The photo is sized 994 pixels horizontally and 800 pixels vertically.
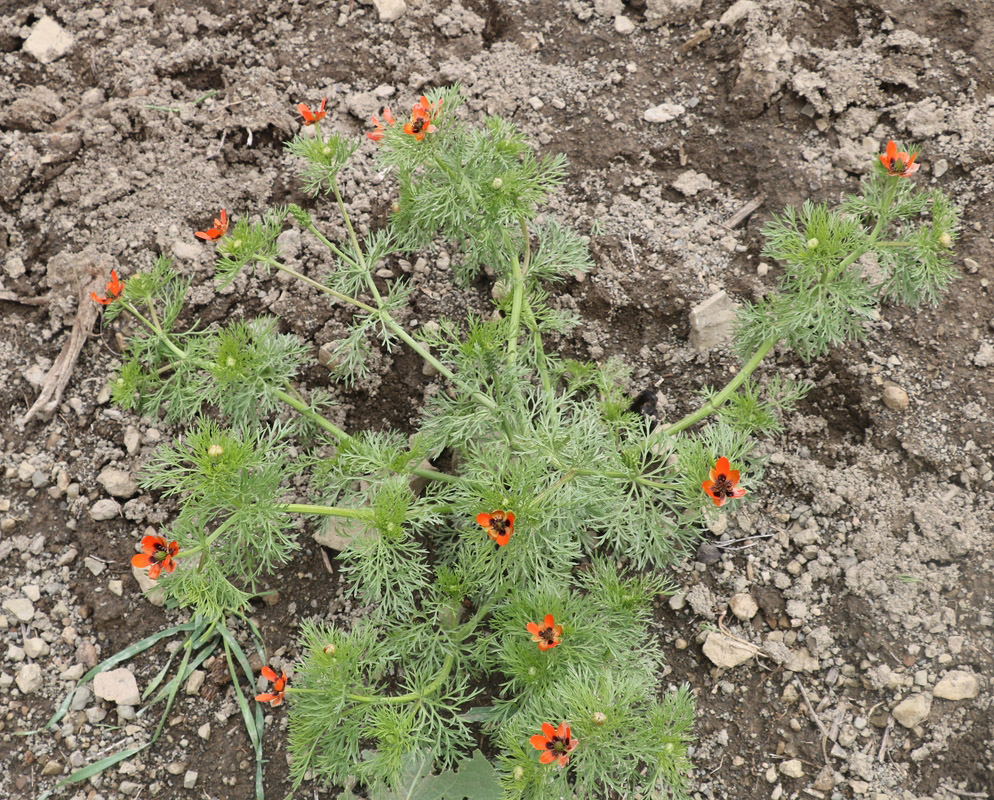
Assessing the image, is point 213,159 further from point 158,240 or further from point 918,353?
point 918,353

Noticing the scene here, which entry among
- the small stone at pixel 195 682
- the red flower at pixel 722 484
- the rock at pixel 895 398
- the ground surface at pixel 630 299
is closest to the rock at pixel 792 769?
the ground surface at pixel 630 299

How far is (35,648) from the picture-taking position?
3.00 metres

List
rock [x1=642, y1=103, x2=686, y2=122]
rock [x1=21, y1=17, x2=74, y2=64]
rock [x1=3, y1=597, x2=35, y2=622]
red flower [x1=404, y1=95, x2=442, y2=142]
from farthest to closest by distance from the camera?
rock [x1=21, y1=17, x2=74, y2=64]
rock [x1=642, y1=103, x2=686, y2=122]
rock [x1=3, y1=597, x2=35, y2=622]
red flower [x1=404, y1=95, x2=442, y2=142]

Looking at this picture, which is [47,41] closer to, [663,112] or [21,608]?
[21,608]

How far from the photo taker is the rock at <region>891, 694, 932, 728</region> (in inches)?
107

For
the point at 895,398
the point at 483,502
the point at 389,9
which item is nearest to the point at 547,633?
the point at 483,502

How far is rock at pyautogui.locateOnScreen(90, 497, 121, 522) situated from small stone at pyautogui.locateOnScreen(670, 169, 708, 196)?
107 inches

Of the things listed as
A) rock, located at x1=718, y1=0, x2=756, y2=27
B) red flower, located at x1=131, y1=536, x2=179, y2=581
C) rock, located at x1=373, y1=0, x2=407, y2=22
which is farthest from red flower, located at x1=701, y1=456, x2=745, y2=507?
rock, located at x1=373, y1=0, x2=407, y2=22

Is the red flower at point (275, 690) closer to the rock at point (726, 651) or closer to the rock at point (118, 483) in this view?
the rock at point (118, 483)

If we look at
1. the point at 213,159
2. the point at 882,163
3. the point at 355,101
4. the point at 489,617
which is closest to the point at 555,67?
the point at 355,101

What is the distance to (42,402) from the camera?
334 centimetres

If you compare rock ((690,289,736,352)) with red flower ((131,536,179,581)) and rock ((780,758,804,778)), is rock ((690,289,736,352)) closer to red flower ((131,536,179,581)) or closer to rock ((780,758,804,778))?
rock ((780,758,804,778))

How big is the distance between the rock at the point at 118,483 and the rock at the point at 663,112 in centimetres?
274

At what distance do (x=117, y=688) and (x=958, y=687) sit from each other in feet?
9.60
